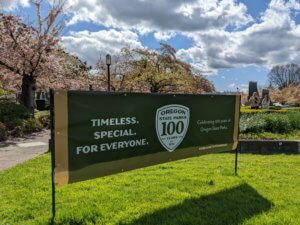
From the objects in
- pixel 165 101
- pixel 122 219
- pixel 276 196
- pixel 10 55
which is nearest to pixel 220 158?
pixel 276 196

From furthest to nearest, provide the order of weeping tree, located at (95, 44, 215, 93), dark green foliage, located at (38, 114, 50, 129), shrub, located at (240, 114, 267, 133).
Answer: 1. weeping tree, located at (95, 44, 215, 93)
2. dark green foliage, located at (38, 114, 50, 129)
3. shrub, located at (240, 114, 267, 133)

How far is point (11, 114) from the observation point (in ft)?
41.6

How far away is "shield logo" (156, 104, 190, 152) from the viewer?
425 centimetres

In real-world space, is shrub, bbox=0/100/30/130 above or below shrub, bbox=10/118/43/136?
above

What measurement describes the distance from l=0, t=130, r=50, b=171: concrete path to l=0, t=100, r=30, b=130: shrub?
1009 mm

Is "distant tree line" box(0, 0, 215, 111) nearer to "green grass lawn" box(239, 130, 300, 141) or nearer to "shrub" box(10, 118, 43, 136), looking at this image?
"shrub" box(10, 118, 43, 136)

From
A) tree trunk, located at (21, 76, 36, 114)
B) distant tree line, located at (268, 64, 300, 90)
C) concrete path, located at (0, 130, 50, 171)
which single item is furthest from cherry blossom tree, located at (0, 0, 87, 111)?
distant tree line, located at (268, 64, 300, 90)

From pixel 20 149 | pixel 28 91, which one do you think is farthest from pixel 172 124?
pixel 28 91

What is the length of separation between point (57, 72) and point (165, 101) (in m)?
14.1

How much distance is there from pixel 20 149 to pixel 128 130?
6.15m

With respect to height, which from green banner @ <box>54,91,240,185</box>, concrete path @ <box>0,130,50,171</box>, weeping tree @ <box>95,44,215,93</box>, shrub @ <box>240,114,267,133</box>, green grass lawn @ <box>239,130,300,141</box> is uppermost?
weeping tree @ <box>95,44,215,93</box>

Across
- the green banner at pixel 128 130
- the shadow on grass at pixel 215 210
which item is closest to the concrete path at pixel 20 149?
the green banner at pixel 128 130

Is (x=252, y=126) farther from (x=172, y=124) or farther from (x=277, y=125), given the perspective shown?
(x=172, y=124)

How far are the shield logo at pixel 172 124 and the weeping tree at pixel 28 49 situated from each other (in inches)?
475
